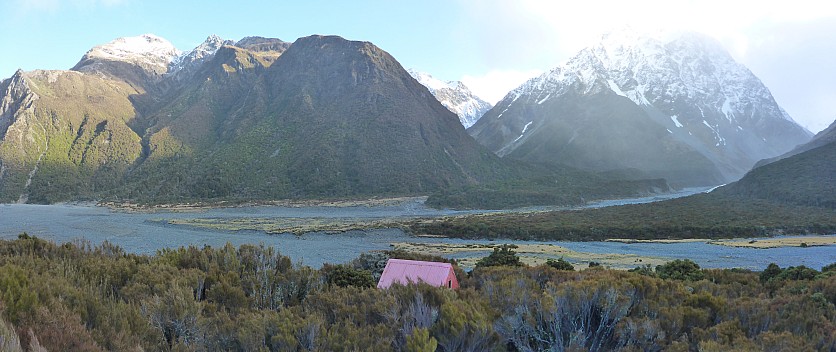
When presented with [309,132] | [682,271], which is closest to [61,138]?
[309,132]

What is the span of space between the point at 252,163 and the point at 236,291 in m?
125

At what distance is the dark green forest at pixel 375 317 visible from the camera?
24.4ft

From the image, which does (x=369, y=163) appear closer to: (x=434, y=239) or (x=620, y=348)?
(x=434, y=239)

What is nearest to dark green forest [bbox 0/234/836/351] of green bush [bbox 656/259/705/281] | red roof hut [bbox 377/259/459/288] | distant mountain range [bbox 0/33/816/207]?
red roof hut [bbox 377/259/459/288]

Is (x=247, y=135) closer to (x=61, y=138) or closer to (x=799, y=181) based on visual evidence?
(x=61, y=138)

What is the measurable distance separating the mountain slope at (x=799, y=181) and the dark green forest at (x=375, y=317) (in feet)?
252

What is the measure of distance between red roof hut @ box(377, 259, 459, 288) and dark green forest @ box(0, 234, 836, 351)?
3.79 meters

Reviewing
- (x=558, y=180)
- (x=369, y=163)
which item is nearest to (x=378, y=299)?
(x=369, y=163)

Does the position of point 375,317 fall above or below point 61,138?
below

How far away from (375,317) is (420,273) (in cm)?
760

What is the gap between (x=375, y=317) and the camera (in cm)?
1040

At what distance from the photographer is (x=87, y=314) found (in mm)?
7973

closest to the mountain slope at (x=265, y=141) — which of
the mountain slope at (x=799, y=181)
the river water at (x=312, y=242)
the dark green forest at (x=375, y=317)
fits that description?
the mountain slope at (x=799, y=181)

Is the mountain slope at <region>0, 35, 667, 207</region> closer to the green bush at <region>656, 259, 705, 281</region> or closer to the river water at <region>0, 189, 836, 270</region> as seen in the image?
the river water at <region>0, 189, 836, 270</region>
